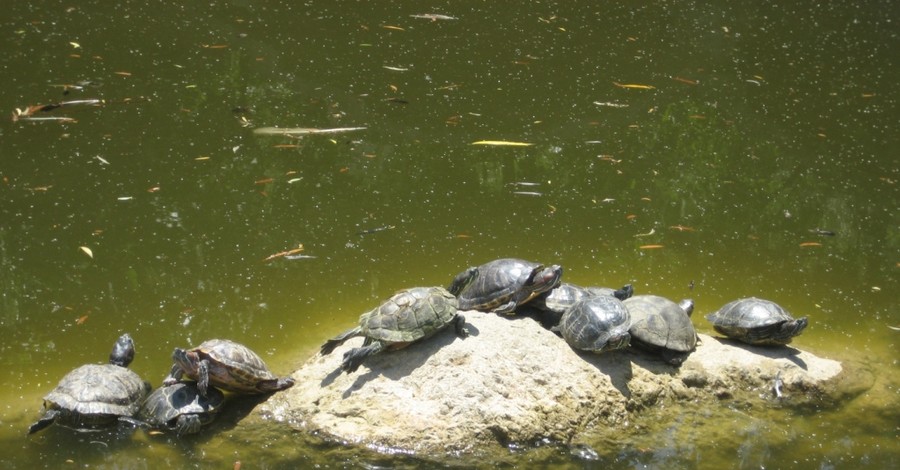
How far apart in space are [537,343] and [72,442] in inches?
92.3

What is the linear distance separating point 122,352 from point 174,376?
1.13 ft

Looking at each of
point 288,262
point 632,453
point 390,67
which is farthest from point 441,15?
point 632,453

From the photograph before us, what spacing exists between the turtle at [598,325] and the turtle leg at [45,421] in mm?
2594

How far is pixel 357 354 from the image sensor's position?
14.1 feet

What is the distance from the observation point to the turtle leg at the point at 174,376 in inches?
169

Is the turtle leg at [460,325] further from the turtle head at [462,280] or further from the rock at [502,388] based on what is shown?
the turtle head at [462,280]

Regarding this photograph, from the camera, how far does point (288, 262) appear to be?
17.9 ft

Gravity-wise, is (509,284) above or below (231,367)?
above

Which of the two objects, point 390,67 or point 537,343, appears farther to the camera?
point 390,67

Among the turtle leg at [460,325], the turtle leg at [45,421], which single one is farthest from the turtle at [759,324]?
the turtle leg at [45,421]

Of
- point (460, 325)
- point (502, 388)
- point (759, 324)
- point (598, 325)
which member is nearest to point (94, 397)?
point (460, 325)

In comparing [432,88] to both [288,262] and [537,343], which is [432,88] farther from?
[537,343]

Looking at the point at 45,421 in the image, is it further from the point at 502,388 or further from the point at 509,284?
the point at 509,284

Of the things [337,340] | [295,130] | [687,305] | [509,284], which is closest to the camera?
[337,340]
